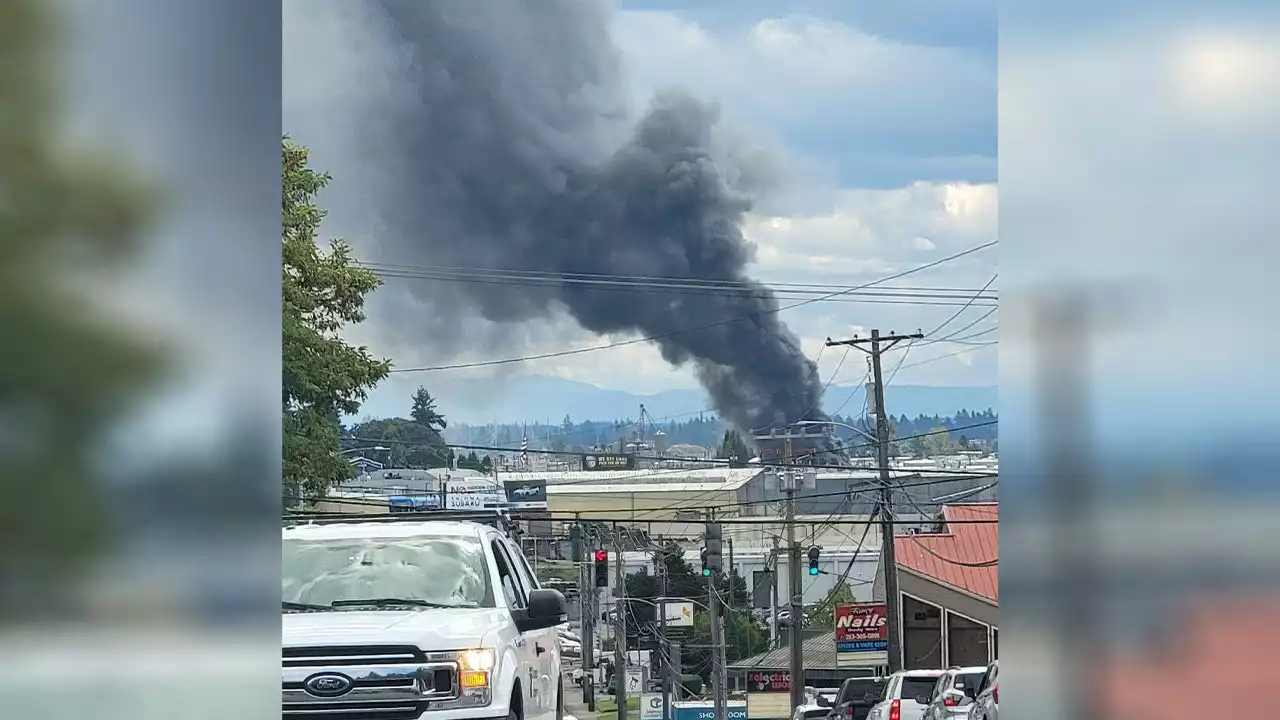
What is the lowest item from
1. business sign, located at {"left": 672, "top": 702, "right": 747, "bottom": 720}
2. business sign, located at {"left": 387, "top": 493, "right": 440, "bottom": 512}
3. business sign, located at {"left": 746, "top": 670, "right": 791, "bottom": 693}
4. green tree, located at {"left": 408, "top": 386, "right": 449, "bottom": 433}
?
business sign, located at {"left": 672, "top": 702, "right": 747, "bottom": 720}

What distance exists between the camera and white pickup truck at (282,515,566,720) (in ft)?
12.1

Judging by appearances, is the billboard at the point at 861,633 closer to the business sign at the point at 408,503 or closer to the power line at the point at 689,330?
the power line at the point at 689,330

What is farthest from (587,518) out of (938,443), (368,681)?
(368,681)

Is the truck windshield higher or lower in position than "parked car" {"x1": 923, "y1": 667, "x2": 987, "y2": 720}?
higher

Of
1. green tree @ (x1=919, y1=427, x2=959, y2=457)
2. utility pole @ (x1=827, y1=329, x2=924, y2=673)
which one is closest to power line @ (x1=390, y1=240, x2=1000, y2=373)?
utility pole @ (x1=827, y1=329, x2=924, y2=673)

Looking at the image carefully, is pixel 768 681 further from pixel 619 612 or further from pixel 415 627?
pixel 415 627

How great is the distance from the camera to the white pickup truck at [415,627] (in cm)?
369

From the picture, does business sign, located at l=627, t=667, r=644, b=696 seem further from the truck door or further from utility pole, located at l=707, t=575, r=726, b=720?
the truck door

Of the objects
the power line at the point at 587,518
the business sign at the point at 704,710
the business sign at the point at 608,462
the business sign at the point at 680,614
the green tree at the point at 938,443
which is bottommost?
the business sign at the point at 704,710
